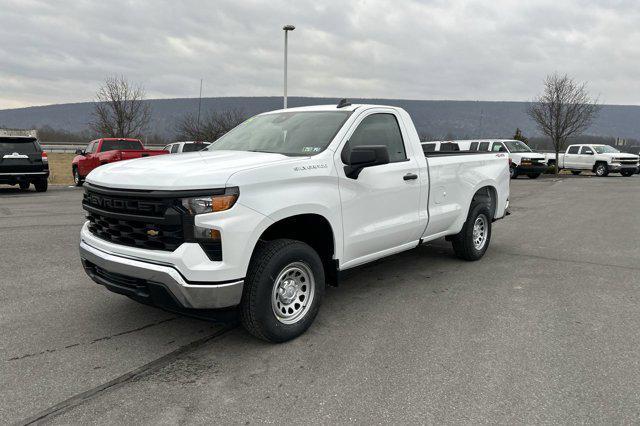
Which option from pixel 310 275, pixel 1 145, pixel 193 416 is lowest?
pixel 193 416

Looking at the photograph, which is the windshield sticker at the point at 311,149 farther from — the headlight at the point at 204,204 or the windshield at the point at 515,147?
the windshield at the point at 515,147

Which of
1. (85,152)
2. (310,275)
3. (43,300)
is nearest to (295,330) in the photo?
(310,275)

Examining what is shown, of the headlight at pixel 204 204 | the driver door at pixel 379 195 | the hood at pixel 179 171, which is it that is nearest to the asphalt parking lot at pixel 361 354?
the driver door at pixel 379 195

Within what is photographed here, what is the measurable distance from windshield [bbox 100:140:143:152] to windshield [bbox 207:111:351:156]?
14.1m

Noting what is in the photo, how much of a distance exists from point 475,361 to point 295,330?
136cm

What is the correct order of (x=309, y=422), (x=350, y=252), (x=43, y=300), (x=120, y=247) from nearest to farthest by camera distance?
1. (x=309, y=422)
2. (x=120, y=247)
3. (x=350, y=252)
4. (x=43, y=300)

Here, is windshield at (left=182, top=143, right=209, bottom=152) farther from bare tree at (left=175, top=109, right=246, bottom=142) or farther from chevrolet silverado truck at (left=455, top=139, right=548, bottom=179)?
bare tree at (left=175, top=109, right=246, bottom=142)

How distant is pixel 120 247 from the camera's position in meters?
3.56

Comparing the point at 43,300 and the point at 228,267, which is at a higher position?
the point at 228,267

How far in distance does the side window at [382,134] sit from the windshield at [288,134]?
0.20 meters

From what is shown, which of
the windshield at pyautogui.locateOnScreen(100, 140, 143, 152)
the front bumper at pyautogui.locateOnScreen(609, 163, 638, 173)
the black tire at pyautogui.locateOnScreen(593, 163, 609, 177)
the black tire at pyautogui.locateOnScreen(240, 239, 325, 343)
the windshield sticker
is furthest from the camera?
the black tire at pyautogui.locateOnScreen(593, 163, 609, 177)

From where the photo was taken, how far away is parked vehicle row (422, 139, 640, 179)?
83.2ft

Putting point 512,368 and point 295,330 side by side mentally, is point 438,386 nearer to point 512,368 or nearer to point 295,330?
point 512,368

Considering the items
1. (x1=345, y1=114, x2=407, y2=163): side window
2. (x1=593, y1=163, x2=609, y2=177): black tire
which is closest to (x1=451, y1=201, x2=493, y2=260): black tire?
(x1=345, y1=114, x2=407, y2=163): side window
